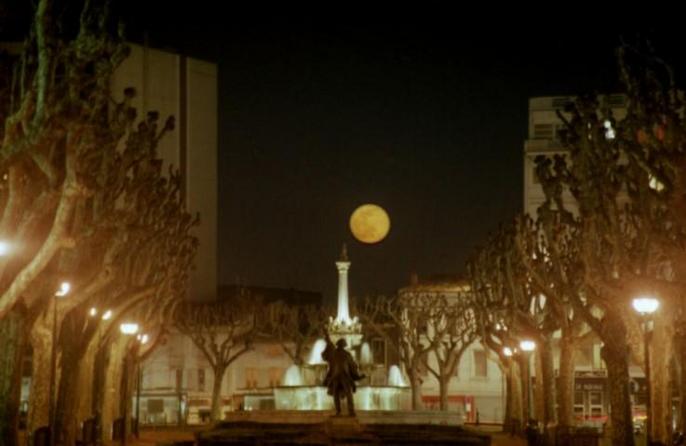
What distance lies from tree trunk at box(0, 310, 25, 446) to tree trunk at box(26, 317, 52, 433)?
4796 millimetres

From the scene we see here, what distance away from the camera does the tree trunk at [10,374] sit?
3170 cm

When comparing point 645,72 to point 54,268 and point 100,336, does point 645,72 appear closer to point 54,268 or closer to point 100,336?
point 54,268

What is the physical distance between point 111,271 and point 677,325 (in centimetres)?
1720

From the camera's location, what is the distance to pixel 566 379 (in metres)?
46.7

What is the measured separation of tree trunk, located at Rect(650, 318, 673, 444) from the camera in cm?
3603

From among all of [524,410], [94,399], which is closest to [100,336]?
[94,399]

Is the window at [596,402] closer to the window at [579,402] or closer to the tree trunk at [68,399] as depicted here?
the window at [579,402]

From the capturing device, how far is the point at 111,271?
132 ft

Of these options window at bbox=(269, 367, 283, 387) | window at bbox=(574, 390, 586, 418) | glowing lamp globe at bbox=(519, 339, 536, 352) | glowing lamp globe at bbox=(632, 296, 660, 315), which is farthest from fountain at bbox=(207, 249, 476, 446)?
window at bbox=(269, 367, 283, 387)

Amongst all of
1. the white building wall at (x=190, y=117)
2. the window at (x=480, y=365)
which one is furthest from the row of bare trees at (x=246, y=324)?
the window at (x=480, y=365)

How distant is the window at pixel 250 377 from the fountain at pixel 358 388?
23362mm

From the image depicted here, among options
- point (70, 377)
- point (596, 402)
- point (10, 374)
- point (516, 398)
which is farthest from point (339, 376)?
point (596, 402)

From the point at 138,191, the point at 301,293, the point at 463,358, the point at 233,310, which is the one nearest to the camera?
the point at 138,191

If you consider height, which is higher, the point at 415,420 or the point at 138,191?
the point at 138,191
